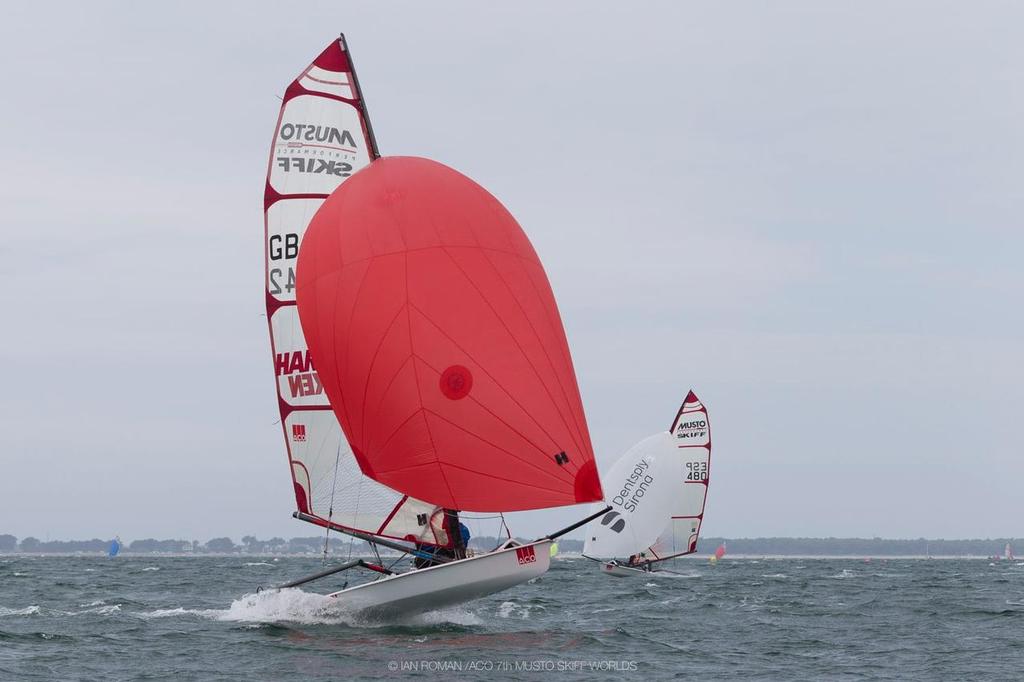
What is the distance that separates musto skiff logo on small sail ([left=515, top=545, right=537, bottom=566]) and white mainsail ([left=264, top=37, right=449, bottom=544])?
370 cm

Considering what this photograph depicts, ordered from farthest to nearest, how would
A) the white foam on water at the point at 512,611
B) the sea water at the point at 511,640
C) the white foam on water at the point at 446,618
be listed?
the white foam on water at the point at 512,611, the white foam on water at the point at 446,618, the sea water at the point at 511,640

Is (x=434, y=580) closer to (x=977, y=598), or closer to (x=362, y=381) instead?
(x=362, y=381)

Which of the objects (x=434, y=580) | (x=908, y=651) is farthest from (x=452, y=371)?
(x=908, y=651)

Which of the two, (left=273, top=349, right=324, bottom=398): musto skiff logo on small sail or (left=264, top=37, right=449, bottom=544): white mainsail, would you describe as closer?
(left=264, top=37, right=449, bottom=544): white mainsail

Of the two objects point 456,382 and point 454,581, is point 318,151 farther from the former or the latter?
point 454,581

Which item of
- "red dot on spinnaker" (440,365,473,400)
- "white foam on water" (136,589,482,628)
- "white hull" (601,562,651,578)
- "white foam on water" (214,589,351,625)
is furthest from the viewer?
"white hull" (601,562,651,578)

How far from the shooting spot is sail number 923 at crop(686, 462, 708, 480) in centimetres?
4950

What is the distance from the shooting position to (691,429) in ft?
164

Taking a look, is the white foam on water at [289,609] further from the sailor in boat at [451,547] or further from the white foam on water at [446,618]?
the sailor in boat at [451,547]

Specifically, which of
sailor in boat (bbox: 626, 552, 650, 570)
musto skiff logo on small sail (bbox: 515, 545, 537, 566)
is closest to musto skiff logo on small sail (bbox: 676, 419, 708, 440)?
sailor in boat (bbox: 626, 552, 650, 570)

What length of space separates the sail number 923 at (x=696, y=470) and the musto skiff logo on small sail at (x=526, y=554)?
98.0ft

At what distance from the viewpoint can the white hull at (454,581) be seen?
20.1 metres

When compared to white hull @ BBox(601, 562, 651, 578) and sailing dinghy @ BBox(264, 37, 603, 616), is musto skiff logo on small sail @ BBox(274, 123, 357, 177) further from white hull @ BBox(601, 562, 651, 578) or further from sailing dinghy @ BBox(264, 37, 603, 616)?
white hull @ BBox(601, 562, 651, 578)

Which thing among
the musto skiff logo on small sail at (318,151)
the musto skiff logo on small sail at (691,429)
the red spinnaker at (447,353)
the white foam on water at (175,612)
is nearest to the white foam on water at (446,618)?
the red spinnaker at (447,353)
